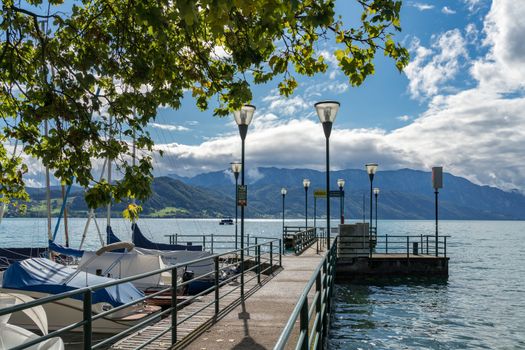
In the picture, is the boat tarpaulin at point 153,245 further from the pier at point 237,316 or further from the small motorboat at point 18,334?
the small motorboat at point 18,334

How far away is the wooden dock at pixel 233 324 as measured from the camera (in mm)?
7902

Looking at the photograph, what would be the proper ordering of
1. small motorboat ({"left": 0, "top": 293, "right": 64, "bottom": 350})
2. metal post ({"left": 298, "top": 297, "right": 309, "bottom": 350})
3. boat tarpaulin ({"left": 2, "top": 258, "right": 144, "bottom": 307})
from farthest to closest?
boat tarpaulin ({"left": 2, "top": 258, "right": 144, "bottom": 307})
small motorboat ({"left": 0, "top": 293, "right": 64, "bottom": 350})
metal post ({"left": 298, "top": 297, "right": 309, "bottom": 350})

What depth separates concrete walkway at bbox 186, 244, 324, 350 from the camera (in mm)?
7859

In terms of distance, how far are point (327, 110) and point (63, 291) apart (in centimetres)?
839

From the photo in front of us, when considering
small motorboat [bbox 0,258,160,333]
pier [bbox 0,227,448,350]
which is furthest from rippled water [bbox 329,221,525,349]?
small motorboat [bbox 0,258,160,333]

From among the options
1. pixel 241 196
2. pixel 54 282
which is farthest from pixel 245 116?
pixel 54 282

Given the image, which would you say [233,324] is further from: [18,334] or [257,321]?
[18,334]

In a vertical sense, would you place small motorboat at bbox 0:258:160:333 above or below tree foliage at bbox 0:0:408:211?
below

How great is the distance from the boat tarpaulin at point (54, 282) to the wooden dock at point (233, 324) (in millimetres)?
2157

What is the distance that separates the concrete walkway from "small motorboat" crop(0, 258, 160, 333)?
9.29ft

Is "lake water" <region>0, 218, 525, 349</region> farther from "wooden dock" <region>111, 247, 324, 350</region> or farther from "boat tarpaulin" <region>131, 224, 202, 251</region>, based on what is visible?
"boat tarpaulin" <region>131, 224, 202, 251</region>

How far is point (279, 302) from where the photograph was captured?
1159 cm

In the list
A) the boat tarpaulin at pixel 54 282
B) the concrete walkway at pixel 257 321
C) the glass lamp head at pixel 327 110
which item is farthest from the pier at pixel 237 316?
the glass lamp head at pixel 327 110

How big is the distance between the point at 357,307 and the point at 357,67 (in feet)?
49.3
